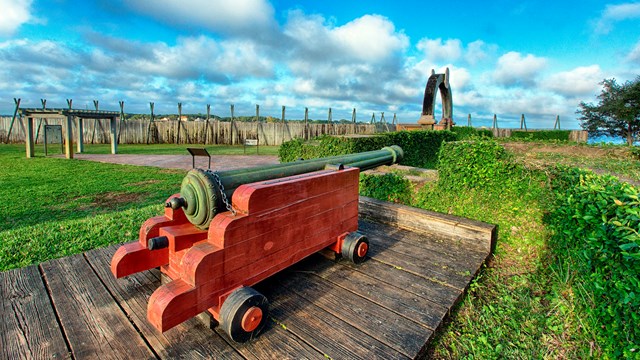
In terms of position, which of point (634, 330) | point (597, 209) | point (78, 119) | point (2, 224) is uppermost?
point (78, 119)

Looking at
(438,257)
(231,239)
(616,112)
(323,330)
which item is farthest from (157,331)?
(616,112)

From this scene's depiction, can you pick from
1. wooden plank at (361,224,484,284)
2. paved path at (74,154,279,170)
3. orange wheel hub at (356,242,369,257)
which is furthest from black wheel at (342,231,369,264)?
paved path at (74,154,279,170)

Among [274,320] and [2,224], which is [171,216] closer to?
[274,320]

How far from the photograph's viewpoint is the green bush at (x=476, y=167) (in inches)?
139

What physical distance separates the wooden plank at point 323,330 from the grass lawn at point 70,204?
83.5 inches

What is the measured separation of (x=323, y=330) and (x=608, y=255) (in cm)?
153

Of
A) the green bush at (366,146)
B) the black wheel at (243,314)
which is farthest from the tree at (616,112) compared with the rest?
the black wheel at (243,314)

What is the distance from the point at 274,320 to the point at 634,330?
1.74m

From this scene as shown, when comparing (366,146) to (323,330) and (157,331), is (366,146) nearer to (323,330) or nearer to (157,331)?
(323,330)

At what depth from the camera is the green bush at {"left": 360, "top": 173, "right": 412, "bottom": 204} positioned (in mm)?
4359

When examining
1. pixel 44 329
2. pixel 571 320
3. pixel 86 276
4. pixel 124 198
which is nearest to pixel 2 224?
pixel 124 198

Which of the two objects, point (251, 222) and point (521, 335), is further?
point (521, 335)

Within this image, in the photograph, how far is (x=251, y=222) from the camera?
1.83 m

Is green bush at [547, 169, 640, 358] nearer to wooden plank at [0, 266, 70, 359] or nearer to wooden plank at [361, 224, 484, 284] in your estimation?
wooden plank at [361, 224, 484, 284]
